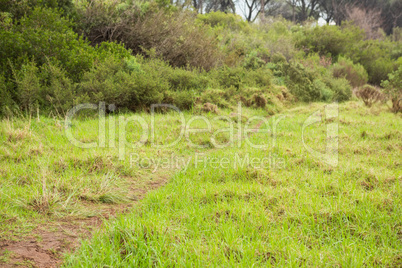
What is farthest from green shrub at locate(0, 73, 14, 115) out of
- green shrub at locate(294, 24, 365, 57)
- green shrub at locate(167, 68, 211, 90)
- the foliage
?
green shrub at locate(294, 24, 365, 57)

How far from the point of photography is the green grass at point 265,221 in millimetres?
2291

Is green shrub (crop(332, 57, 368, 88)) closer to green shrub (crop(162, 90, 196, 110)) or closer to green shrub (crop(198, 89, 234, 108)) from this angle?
green shrub (crop(198, 89, 234, 108))

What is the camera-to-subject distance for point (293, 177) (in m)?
4.03

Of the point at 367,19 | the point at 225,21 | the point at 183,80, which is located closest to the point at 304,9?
the point at 367,19

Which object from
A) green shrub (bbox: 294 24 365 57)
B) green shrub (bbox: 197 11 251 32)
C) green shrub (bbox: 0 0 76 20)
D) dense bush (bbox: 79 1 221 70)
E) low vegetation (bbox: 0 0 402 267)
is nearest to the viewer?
low vegetation (bbox: 0 0 402 267)

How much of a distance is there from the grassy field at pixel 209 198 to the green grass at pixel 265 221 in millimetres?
12

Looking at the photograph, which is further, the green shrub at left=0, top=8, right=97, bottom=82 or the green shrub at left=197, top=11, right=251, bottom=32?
the green shrub at left=197, top=11, right=251, bottom=32

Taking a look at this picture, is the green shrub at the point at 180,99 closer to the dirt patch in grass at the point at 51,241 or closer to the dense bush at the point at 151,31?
the dense bush at the point at 151,31

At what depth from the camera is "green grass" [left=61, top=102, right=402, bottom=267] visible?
229 cm

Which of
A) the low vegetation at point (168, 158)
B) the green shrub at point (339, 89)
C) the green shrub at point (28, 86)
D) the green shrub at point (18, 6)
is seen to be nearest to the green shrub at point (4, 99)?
the low vegetation at point (168, 158)

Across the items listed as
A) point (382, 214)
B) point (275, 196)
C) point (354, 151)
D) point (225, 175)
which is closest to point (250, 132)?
point (354, 151)

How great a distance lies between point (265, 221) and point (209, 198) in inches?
32.4

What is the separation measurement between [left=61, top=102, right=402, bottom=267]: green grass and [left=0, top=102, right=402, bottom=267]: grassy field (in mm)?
12

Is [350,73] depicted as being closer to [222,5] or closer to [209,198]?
[209,198]
